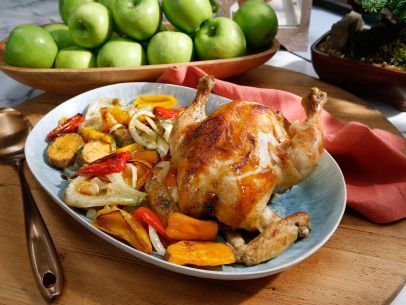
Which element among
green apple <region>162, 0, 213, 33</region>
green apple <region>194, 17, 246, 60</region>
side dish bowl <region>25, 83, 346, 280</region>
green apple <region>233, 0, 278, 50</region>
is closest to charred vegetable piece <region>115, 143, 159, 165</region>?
side dish bowl <region>25, 83, 346, 280</region>

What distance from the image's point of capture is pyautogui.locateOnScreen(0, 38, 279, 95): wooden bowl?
6.30 feet

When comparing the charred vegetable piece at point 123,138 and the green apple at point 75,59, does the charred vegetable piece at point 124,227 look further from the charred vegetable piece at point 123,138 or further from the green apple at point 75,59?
the green apple at point 75,59

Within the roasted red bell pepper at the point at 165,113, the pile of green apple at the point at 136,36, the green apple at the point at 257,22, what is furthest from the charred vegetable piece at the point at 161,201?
the green apple at the point at 257,22

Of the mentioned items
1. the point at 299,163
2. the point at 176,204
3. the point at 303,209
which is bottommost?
the point at 303,209

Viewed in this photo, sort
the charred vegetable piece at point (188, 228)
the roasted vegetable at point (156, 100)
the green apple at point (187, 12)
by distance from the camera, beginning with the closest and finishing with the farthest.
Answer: the charred vegetable piece at point (188, 228) < the roasted vegetable at point (156, 100) < the green apple at point (187, 12)

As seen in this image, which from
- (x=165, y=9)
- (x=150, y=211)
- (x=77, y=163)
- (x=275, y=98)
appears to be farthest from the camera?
(x=165, y=9)

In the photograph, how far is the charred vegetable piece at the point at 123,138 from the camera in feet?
5.26

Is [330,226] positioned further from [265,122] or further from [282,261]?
[265,122]

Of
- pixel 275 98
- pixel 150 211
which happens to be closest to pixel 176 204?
pixel 150 211

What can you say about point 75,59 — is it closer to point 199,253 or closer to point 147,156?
point 147,156

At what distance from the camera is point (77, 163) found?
154 cm

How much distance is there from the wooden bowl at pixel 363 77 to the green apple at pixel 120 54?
0.99 metres

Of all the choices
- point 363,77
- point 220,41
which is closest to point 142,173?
point 220,41

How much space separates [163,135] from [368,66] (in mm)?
1153
